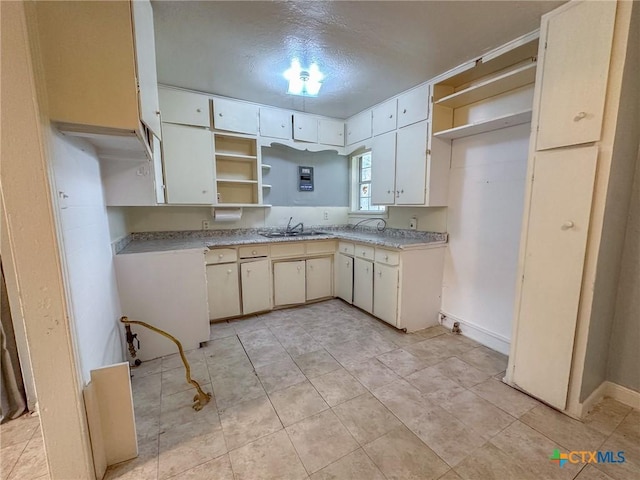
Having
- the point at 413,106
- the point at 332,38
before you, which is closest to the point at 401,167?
the point at 413,106

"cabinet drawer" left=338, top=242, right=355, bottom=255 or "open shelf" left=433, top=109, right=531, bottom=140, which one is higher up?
"open shelf" left=433, top=109, right=531, bottom=140

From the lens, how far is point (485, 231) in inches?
96.6

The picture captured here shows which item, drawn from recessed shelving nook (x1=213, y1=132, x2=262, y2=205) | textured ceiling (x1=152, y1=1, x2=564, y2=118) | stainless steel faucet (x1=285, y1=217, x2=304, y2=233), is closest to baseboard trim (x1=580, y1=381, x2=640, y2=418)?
textured ceiling (x1=152, y1=1, x2=564, y2=118)

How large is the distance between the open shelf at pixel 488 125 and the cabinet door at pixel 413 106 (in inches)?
10.3

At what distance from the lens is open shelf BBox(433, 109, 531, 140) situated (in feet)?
6.57

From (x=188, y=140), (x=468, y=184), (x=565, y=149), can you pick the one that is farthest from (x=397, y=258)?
(x=188, y=140)

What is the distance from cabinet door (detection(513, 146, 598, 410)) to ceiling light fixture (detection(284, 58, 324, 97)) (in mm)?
1780

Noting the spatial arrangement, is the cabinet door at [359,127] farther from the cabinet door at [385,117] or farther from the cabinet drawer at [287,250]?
the cabinet drawer at [287,250]

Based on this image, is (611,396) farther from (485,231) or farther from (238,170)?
A: (238,170)

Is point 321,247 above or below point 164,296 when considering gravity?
above

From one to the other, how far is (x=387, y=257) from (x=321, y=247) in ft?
3.06

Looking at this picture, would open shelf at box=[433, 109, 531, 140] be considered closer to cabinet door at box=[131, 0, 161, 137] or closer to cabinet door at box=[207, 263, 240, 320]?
cabinet door at box=[131, 0, 161, 137]

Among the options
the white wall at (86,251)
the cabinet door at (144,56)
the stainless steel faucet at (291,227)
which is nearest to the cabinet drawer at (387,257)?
the stainless steel faucet at (291,227)

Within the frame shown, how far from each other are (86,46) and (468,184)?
2761 millimetres
